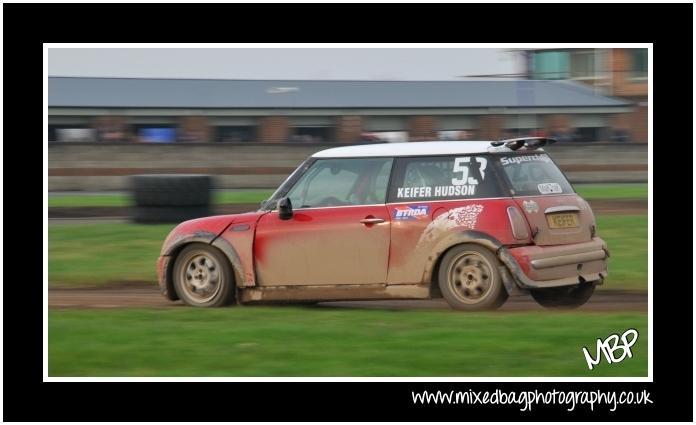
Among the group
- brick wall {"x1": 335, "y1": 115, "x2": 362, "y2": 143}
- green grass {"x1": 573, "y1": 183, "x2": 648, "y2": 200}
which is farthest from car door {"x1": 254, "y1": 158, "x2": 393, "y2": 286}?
brick wall {"x1": 335, "y1": 115, "x2": 362, "y2": 143}

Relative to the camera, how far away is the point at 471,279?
959cm

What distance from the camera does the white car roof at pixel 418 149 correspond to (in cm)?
978

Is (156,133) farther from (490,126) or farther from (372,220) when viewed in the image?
(372,220)

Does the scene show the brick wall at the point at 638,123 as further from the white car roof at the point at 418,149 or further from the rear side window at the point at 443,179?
the rear side window at the point at 443,179

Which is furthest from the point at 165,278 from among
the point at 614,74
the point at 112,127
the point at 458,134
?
the point at 614,74

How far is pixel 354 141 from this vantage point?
127 feet

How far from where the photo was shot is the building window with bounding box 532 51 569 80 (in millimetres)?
41625

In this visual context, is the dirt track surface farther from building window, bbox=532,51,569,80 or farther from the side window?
building window, bbox=532,51,569,80

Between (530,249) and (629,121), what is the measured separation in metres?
35.3

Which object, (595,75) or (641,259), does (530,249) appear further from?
(595,75)

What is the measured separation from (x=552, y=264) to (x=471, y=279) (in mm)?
732

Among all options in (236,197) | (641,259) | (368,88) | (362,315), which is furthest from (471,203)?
(368,88)

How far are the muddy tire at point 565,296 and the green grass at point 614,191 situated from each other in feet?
46.6

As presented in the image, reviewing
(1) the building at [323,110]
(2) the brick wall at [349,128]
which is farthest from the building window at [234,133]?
(2) the brick wall at [349,128]
